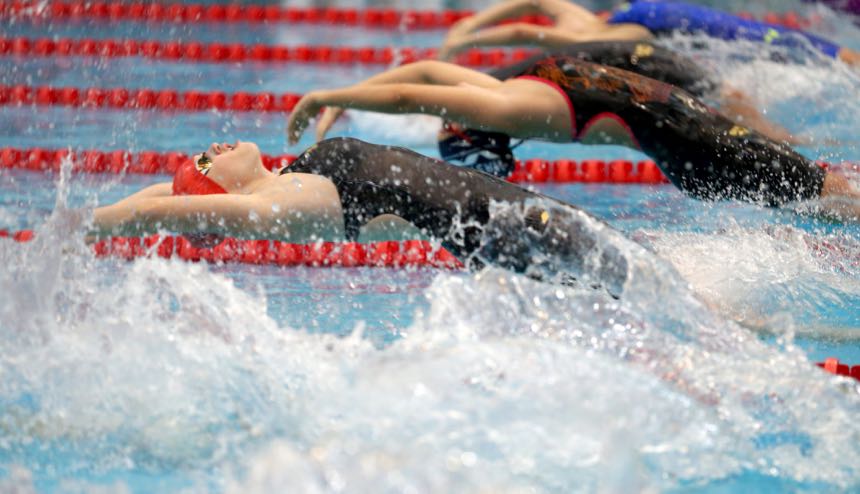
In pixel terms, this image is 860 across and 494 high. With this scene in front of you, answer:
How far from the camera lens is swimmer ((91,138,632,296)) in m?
2.48

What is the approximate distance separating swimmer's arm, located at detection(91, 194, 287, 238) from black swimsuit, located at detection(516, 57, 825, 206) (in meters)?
1.16

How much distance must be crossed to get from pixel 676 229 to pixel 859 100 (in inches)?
58.3

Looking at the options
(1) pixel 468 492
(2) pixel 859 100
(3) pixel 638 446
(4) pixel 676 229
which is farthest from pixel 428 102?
(2) pixel 859 100

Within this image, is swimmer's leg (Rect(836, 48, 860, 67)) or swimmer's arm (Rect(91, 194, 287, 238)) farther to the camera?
swimmer's leg (Rect(836, 48, 860, 67))

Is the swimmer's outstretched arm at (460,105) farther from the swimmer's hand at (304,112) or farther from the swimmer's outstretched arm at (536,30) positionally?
the swimmer's outstretched arm at (536,30)

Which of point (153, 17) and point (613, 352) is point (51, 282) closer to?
point (613, 352)

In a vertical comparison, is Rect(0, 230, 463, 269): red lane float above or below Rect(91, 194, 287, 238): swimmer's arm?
below

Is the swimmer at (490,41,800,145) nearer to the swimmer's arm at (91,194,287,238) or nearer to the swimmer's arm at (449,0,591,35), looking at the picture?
the swimmer's arm at (449,0,591,35)

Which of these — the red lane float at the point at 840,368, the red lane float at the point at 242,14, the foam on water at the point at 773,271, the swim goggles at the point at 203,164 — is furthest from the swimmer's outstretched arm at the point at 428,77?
the red lane float at the point at 242,14

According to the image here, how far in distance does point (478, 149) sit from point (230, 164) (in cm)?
106

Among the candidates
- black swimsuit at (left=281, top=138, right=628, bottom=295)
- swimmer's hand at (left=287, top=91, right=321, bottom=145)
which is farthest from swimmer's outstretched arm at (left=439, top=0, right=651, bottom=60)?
black swimsuit at (left=281, top=138, right=628, bottom=295)

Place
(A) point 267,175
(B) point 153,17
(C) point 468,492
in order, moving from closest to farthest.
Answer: (C) point 468,492
(A) point 267,175
(B) point 153,17

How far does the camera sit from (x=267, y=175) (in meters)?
2.66

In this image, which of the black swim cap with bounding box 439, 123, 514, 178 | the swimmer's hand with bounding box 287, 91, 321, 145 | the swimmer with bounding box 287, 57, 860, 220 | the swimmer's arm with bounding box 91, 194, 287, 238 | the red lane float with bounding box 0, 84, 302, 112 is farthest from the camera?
the red lane float with bounding box 0, 84, 302, 112
